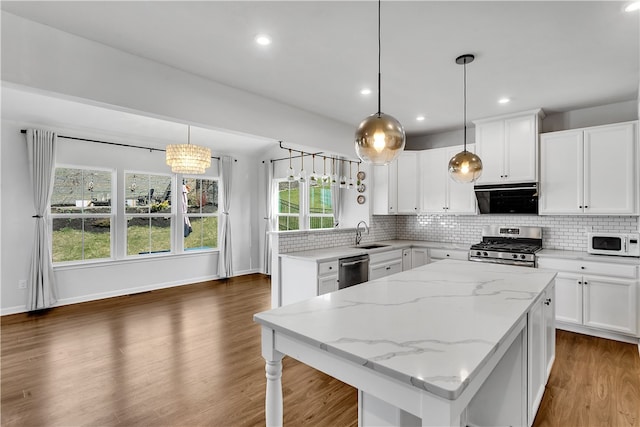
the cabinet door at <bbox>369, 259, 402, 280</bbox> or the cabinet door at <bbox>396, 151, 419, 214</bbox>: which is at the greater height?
the cabinet door at <bbox>396, 151, 419, 214</bbox>

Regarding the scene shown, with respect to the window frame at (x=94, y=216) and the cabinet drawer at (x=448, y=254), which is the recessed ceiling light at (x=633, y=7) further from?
the window frame at (x=94, y=216)

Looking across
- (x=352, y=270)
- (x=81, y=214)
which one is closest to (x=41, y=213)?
(x=81, y=214)

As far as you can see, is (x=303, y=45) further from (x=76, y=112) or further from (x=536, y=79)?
(x=76, y=112)

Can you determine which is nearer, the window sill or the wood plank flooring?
the wood plank flooring

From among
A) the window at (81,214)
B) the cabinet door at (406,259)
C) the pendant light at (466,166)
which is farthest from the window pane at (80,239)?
the pendant light at (466,166)

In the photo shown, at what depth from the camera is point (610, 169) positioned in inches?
142

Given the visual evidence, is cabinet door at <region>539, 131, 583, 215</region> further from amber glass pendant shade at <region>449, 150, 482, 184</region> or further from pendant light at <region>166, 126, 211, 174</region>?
pendant light at <region>166, 126, 211, 174</region>

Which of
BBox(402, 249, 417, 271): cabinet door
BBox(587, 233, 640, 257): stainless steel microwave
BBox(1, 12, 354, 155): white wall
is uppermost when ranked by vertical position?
BBox(1, 12, 354, 155): white wall

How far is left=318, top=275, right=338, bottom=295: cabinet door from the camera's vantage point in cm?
354

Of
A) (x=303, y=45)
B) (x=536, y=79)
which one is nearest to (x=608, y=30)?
(x=536, y=79)

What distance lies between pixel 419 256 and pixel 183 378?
11.7ft

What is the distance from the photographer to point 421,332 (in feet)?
4.58

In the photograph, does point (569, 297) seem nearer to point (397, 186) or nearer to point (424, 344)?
point (397, 186)

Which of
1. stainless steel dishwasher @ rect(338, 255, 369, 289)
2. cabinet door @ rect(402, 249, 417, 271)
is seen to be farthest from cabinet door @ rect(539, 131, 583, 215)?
stainless steel dishwasher @ rect(338, 255, 369, 289)
